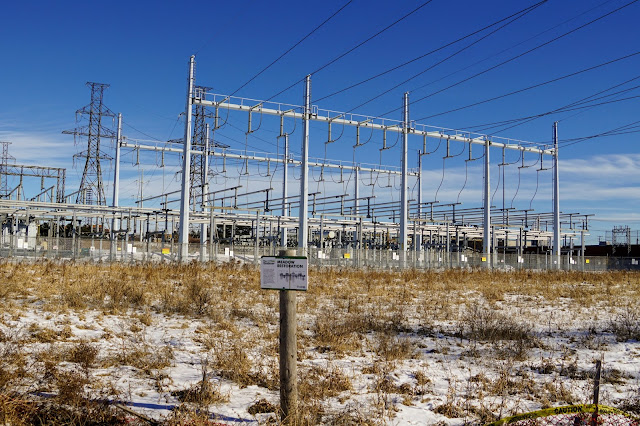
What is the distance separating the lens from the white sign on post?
4.94 m

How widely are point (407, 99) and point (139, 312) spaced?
2177 centimetres

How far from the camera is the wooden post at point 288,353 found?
501 cm

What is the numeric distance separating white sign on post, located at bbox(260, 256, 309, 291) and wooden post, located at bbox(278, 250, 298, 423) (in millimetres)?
92

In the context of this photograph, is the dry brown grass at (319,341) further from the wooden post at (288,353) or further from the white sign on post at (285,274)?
the white sign on post at (285,274)

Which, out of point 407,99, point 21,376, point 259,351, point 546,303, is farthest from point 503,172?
point 21,376

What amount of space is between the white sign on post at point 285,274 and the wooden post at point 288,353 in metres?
0.09

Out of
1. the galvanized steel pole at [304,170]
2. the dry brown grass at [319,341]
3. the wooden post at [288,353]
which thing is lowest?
the dry brown grass at [319,341]

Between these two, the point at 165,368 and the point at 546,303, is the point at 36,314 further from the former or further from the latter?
the point at 546,303

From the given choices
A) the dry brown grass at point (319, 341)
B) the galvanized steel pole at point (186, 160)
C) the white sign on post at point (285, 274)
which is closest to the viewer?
the white sign on post at point (285, 274)

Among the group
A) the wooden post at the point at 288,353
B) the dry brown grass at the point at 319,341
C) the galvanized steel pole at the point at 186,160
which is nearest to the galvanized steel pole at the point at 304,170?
the galvanized steel pole at the point at 186,160

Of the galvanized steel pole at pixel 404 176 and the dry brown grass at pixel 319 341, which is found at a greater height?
the galvanized steel pole at pixel 404 176

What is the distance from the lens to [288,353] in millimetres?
5070

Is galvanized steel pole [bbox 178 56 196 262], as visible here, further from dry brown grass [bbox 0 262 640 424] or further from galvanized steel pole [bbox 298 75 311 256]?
dry brown grass [bbox 0 262 640 424]

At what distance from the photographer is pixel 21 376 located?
5.96m
